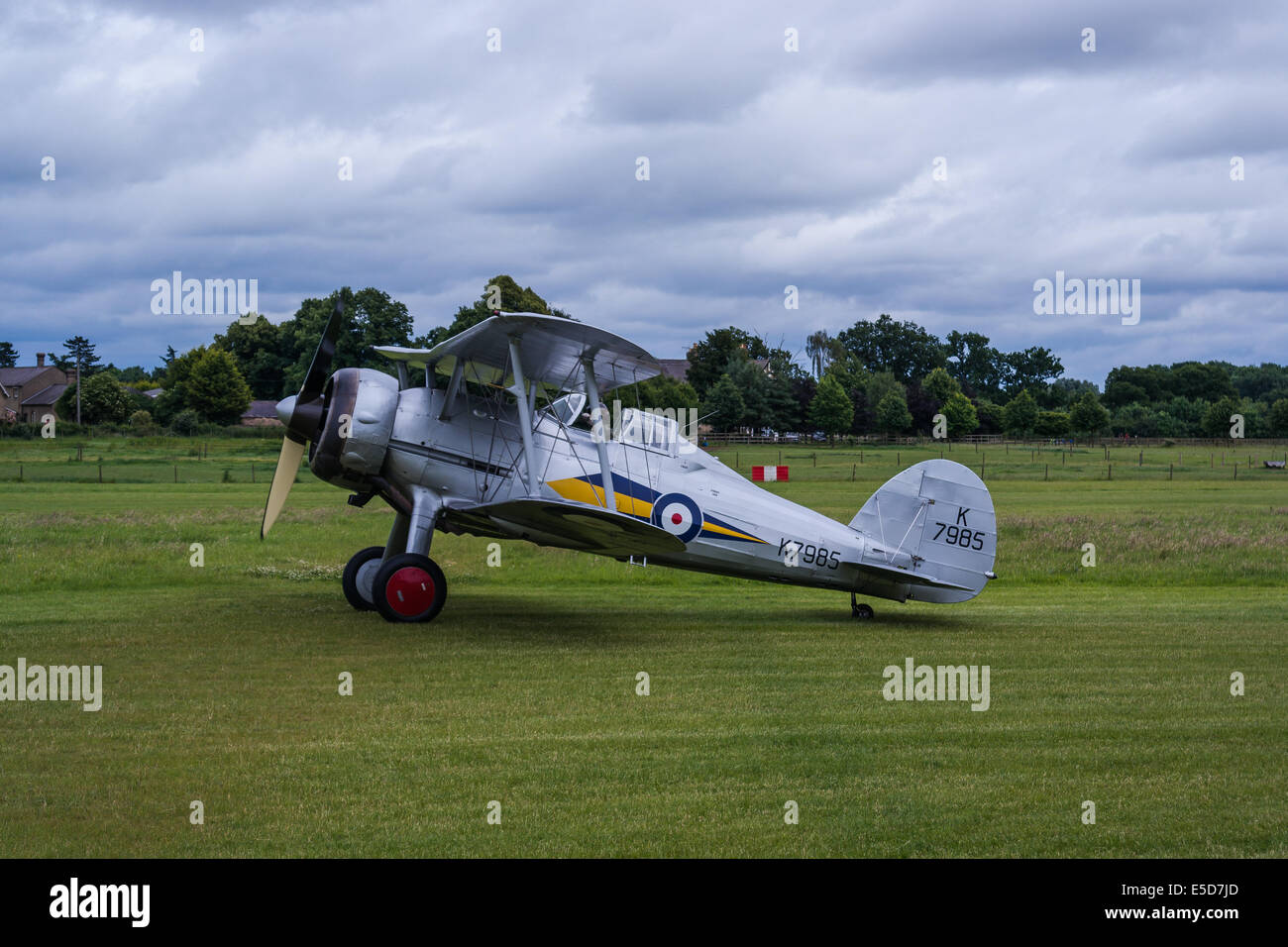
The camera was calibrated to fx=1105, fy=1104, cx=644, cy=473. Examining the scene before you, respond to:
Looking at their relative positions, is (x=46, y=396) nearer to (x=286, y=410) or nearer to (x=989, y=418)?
(x=989, y=418)

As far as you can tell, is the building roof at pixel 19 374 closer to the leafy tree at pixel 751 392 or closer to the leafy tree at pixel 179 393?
the leafy tree at pixel 179 393

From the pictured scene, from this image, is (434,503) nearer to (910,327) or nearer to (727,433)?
(727,433)

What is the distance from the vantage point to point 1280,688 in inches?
419

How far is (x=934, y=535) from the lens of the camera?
1521 cm

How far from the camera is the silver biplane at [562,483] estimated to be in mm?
13711

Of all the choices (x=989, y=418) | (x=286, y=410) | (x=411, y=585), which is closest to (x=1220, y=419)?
(x=989, y=418)

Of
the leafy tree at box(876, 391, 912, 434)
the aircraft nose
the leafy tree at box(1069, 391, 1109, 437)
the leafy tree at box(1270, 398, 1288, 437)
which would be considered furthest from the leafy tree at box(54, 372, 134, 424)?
the leafy tree at box(1270, 398, 1288, 437)

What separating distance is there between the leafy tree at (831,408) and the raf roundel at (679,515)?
64.5m

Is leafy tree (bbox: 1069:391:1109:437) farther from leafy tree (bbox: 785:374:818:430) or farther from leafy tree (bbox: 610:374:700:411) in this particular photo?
leafy tree (bbox: 610:374:700:411)

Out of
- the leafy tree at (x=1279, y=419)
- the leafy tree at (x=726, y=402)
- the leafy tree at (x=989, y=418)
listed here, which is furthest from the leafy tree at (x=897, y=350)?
the leafy tree at (x=726, y=402)

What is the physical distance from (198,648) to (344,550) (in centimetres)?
1039

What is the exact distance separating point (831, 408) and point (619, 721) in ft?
232

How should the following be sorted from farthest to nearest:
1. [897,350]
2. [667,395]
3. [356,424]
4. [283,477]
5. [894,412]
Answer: [897,350]
[894,412]
[667,395]
[283,477]
[356,424]

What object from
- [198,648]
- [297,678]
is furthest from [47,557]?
[297,678]
